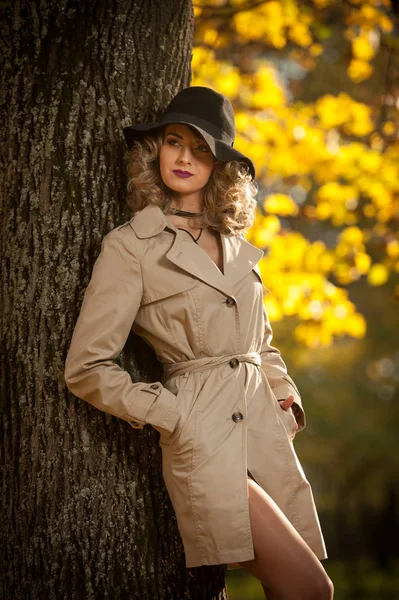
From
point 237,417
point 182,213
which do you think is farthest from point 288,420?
point 182,213

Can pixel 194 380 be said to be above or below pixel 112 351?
below

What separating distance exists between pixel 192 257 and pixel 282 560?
1.24 m

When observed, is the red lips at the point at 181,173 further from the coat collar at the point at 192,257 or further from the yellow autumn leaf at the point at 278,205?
the yellow autumn leaf at the point at 278,205

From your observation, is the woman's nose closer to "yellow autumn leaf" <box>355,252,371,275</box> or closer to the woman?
the woman

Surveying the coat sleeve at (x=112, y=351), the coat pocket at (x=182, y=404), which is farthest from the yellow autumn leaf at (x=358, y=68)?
the coat pocket at (x=182, y=404)

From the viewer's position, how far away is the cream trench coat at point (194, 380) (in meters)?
2.74

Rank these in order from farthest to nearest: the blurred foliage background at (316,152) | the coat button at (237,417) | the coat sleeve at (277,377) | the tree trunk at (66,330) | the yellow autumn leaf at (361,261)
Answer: the yellow autumn leaf at (361,261), the blurred foliage background at (316,152), the coat sleeve at (277,377), the tree trunk at (66,330), the coat button at (237,417)

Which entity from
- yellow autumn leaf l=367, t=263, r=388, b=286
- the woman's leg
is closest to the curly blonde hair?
the woman's leg

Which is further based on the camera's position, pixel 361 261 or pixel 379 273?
pixel 379 273

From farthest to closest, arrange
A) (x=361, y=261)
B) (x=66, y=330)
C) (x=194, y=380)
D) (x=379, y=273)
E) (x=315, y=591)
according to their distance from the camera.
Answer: (x=379, y=273) < (x=361, y=261) < (x=66, y=330) < (x=194, y=380) < (x=315, y=591)

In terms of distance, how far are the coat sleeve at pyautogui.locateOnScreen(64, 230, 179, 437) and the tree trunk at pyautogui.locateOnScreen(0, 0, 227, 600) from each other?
0.24 metres

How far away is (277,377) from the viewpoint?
10.7 ft

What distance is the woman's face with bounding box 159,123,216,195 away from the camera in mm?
3076

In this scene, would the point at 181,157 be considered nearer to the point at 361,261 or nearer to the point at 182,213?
the point at 182,213
